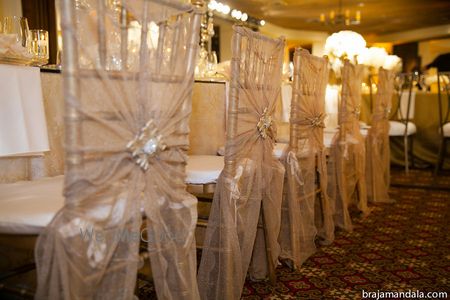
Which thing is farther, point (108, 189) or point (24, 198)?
point (24, 198)

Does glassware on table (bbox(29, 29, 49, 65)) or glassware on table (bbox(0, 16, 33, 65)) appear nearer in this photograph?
glassware on table (bbox(0, 16, 33, 65))

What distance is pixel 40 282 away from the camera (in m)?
0.90

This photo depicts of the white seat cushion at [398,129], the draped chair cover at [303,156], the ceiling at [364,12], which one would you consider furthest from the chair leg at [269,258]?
the ceiling at [364,12]

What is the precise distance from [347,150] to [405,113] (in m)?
2.64

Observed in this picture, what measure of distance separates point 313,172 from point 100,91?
4.66 ft

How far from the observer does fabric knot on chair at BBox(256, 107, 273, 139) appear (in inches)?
64.0

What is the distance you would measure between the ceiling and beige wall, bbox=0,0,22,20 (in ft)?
17.5

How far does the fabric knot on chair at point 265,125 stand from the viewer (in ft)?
5.33

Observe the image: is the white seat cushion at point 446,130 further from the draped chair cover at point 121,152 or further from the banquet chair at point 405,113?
the draped chair cover at point 121,152

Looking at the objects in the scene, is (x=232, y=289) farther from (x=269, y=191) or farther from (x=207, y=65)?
(x=207, y=65)

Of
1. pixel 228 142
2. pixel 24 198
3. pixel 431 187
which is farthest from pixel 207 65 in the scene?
pixel 431 187

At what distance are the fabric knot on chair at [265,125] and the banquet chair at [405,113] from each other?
313 centimetres

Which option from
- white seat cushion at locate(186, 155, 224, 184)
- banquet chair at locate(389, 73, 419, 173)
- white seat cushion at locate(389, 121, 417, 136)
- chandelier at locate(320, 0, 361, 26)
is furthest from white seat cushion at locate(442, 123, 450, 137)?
chandelier at locate(320, 0, 361, 26)

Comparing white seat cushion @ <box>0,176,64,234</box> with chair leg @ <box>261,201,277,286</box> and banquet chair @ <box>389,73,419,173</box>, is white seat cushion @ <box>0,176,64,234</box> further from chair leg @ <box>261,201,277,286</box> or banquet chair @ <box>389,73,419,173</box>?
banquet chair @ <box>389,73,419,173</box>
